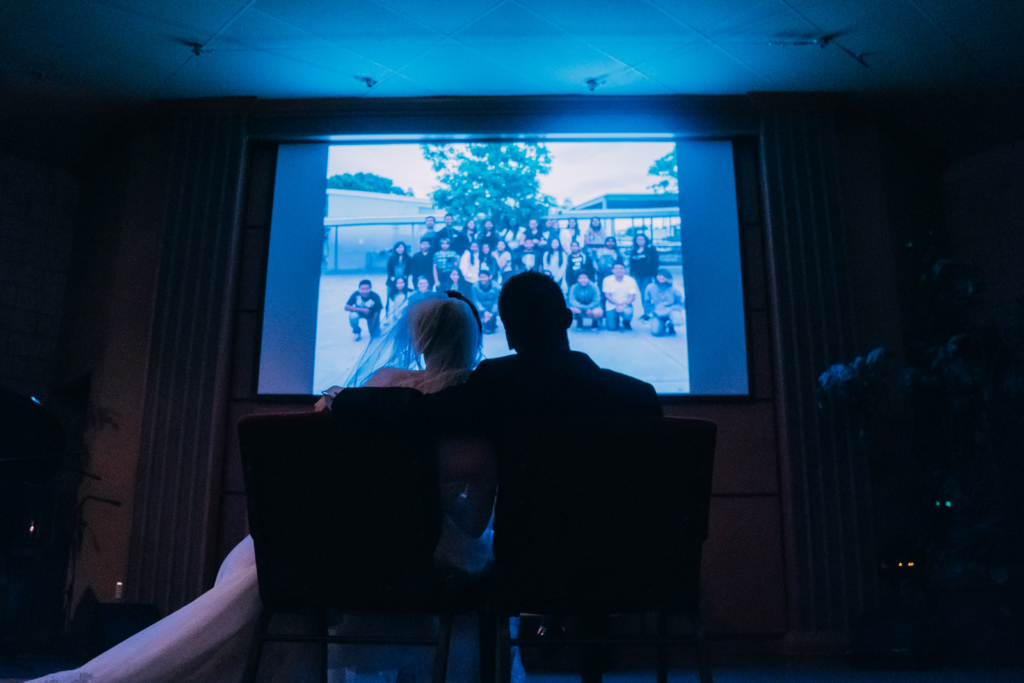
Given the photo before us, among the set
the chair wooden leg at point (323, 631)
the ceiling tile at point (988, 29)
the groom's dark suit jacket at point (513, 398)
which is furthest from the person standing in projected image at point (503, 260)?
the chair wooden leg at point (323, 631)

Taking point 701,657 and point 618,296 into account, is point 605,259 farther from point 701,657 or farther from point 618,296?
point 701,657

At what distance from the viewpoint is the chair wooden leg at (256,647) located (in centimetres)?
171

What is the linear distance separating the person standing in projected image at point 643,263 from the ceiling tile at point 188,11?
2.56 meters

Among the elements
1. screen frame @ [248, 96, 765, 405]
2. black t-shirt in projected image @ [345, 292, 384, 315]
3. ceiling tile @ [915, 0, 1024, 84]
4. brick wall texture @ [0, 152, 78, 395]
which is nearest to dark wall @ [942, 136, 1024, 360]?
ceiling tile @ [915, 0, 1024, 84]

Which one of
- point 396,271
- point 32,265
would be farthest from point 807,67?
point 32,265

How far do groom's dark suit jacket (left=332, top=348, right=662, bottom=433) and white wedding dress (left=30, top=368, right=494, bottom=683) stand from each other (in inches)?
13.3

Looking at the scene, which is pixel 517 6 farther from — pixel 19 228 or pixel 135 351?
pixel 19 228

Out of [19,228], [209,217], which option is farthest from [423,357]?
[19,228]

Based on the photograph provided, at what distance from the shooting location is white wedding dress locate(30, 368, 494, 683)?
5.89 feet

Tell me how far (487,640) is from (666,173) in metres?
3.72

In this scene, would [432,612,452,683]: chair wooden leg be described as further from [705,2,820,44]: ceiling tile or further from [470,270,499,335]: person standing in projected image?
[705,2,820,44]: ceiling tile

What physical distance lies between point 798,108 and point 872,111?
20.2 inches

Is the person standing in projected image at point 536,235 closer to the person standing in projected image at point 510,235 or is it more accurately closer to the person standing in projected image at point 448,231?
the person standing in projected image at point 510,235

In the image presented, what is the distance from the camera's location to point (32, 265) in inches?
211
